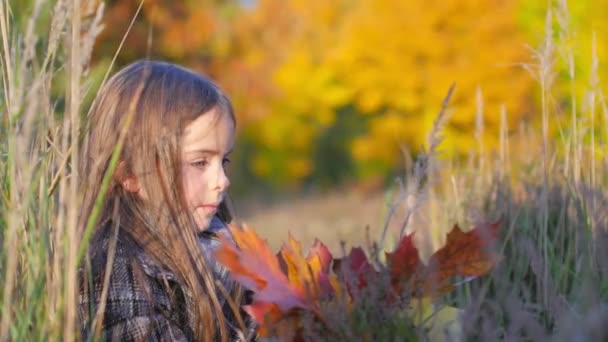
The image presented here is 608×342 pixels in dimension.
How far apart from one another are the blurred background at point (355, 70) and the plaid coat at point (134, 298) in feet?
28.9

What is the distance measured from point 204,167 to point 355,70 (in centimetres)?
1649

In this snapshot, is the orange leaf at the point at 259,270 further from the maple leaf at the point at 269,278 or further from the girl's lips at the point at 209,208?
the girl's lips at the point at 209,208

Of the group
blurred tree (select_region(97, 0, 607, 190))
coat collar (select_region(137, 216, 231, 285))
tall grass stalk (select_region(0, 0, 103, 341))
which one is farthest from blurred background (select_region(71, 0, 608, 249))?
tall grass stalk (select_region(0, 0, 103, 341))

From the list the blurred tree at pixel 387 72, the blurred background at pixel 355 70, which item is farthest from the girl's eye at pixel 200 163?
the blurred tree at pixel 387 72

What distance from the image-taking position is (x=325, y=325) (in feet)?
4.74

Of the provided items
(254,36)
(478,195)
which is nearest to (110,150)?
(478,195)

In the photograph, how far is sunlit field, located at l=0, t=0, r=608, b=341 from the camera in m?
1.50

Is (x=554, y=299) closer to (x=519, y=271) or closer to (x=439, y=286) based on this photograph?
(x=439, y=286)

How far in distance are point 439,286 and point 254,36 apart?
18542mm

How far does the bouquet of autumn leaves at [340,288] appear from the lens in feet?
4.63

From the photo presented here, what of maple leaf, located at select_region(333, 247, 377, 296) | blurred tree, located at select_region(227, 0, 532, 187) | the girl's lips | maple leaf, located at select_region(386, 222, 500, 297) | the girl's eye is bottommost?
blurred tree, located at select_region(227, 0, 532, 187)

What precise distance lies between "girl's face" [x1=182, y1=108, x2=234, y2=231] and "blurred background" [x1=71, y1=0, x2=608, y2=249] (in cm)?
871

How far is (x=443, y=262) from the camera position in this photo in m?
1.43

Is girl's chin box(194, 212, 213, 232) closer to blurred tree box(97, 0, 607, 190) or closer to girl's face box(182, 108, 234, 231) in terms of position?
girl's face box(182, 108, 234, 231)
